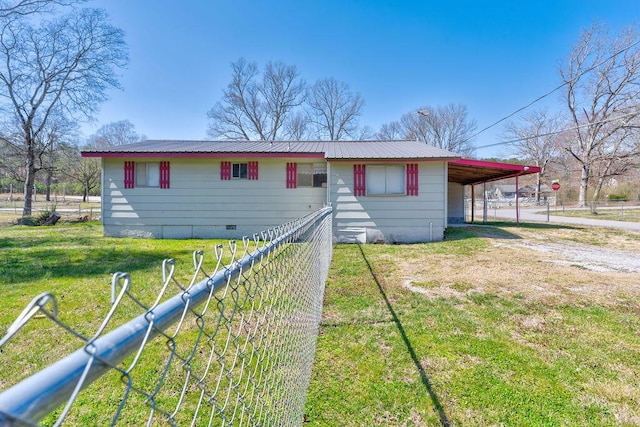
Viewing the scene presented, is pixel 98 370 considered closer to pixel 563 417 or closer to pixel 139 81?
pixel 563 417

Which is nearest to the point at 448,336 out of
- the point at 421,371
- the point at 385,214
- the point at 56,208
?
the point at 421,371

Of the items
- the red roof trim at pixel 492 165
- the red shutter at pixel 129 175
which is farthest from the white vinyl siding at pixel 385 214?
the red shutter at pixel 129 175

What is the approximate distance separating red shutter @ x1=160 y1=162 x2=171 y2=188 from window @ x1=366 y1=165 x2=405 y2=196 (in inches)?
260

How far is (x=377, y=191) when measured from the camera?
9.49 meters

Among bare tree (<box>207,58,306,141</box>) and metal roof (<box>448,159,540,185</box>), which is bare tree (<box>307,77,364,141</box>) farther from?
metal roof (<box>448,159,540,185</box>)

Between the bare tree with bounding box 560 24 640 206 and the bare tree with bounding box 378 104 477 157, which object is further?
the bare tree with bounding box 378 104 477 157

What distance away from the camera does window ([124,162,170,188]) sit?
10086 millimetres

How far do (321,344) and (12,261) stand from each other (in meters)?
7.27

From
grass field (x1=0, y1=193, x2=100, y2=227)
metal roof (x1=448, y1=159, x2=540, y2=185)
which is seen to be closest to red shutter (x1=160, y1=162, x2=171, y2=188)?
metal roof (x1=448, y1=159, x2=540, y2=185)

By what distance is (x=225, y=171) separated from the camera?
400 inches

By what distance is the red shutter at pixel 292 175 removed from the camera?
1008 cm

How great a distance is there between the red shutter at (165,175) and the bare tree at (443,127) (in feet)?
107

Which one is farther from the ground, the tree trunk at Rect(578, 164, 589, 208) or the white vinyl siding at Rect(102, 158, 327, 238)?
the tree trunk at Rect(578, 164, 589, 208)

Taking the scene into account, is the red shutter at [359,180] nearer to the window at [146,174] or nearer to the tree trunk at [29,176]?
the window at [146,174]
